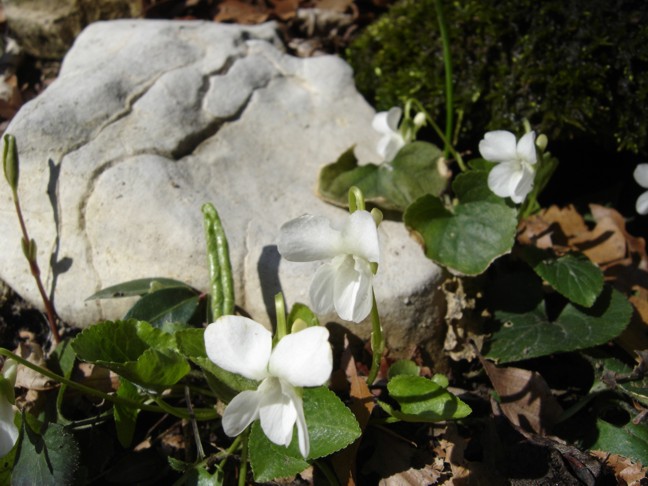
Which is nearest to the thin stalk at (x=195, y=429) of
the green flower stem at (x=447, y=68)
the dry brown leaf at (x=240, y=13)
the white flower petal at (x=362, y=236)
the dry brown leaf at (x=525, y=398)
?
the white flower petal at (x=362, y=236)

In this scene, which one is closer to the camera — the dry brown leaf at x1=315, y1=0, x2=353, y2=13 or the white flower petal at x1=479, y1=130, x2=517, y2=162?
the white flower petal at x1=479, y1=130, x2=517, y2=162

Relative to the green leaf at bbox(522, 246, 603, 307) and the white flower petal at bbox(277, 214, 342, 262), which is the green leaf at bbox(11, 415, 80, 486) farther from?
the green leaf at bbox(522, 246, 603, 307)

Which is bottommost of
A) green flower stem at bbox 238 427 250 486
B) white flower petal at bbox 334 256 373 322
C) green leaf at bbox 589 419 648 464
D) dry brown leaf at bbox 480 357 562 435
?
green leaf at bbox 589 419 648 464

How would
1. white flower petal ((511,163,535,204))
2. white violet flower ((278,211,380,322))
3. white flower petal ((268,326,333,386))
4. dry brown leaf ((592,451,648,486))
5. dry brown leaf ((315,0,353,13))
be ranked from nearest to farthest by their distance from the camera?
1. white flower petal ((268,326,333,386))
2. white violet flower ((278,211,380,322))
3. dry brown leaf ((592,451,648,486))
4. white flower petal ((511,163,535,204))
5. dry brown leaf ((315,0,353,13))

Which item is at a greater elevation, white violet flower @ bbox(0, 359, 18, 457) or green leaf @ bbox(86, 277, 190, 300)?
white violet flower @ bbox(0, 359, 18, 457)

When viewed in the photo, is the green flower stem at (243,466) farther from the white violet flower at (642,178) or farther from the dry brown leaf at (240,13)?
the dry brown leaf at (240,13)

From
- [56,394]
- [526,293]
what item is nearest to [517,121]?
[526,293]

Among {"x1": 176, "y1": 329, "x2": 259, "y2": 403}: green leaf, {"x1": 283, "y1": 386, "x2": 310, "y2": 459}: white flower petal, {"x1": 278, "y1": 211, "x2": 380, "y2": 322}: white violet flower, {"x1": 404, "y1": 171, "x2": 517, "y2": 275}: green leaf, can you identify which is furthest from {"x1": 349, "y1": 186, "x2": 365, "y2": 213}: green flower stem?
{"x1": 404, "y1": 171, "x2": 517, "y2": 275}: green leaf
